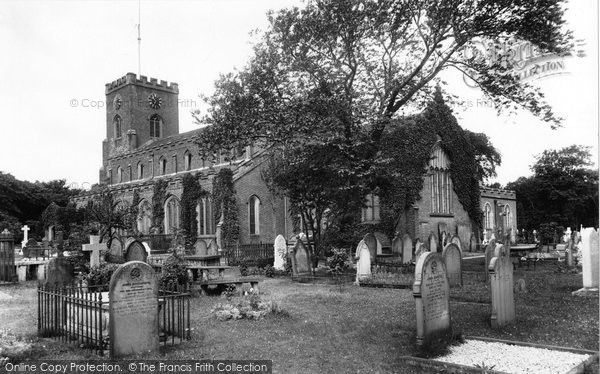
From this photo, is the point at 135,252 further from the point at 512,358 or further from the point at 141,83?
the point at 141,83

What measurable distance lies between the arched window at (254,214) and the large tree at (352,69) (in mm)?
11118

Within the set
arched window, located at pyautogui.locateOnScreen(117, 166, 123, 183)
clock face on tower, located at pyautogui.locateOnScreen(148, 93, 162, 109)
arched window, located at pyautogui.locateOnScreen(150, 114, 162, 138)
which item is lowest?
arched window, located at pyautogui.locateOnScreen(117, 166, 123, 183)

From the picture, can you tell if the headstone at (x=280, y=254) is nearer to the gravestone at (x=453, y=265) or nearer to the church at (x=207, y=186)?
the church at (x=207, y=186)

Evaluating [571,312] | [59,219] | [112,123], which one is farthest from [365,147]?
[112,123]

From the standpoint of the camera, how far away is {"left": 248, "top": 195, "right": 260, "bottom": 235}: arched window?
33938mm

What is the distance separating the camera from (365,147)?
75.4 feet

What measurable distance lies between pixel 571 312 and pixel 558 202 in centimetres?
4551

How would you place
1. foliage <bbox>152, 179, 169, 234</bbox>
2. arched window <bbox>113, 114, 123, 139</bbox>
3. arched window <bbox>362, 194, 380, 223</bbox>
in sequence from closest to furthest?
1. arched window <bbox>362, 194, 380, 223</bbox>
2. foliage <bbox>152, 179, 169, 234</bbox>
3. arched window <bbox>113, 114, 123, 139</bbox>

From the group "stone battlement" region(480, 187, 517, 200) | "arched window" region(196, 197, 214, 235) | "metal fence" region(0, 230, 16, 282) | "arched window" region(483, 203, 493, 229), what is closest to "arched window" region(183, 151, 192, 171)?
"arched window" region(196, 197, 214, 235)

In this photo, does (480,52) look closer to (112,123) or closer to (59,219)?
(59,219)

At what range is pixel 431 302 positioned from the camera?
8.30 m

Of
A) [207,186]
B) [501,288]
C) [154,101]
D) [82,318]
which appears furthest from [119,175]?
[501,288]

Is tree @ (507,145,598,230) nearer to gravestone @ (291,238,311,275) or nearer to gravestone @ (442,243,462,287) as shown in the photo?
gravestone @ (291,238,311,275)

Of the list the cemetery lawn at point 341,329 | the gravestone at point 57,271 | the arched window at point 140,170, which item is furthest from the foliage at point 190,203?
the gravestone at point 57,271
